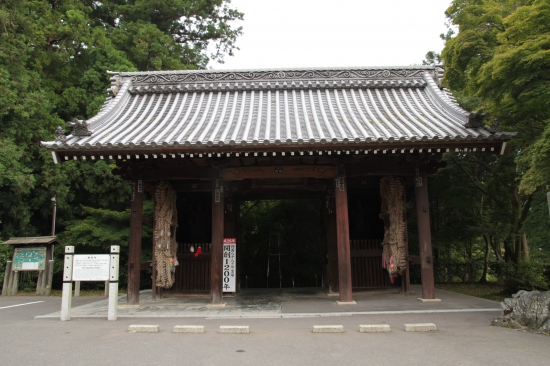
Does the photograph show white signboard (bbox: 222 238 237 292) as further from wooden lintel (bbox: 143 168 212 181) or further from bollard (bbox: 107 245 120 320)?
bollard (bbox: 107 245 120 320)

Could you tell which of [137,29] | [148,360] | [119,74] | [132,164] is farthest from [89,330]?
[137,29]

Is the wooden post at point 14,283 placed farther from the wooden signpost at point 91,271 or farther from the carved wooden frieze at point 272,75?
the carved wooden frieze at point 272,75

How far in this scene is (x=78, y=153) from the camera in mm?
8156

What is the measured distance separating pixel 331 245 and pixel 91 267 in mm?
6231

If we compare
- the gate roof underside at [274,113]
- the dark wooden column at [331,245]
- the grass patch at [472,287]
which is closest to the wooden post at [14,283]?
the gate roof underside at [274,113]

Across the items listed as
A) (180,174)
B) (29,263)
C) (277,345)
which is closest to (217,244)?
(180,174)

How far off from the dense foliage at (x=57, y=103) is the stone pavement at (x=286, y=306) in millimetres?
6152

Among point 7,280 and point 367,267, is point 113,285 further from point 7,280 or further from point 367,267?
point 7,280

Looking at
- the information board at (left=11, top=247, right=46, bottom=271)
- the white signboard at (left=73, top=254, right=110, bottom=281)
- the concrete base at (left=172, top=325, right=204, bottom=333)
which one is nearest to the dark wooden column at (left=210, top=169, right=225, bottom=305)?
the white signboard at (left=73, top=254, right=110, bottom=281)

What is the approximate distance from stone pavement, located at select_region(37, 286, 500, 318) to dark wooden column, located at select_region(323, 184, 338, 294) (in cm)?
46

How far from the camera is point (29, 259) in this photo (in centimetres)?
1342

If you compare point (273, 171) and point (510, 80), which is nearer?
point (510, 80)

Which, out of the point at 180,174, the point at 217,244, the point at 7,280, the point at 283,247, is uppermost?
the point at 180,174

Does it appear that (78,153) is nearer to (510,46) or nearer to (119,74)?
(119,74)
